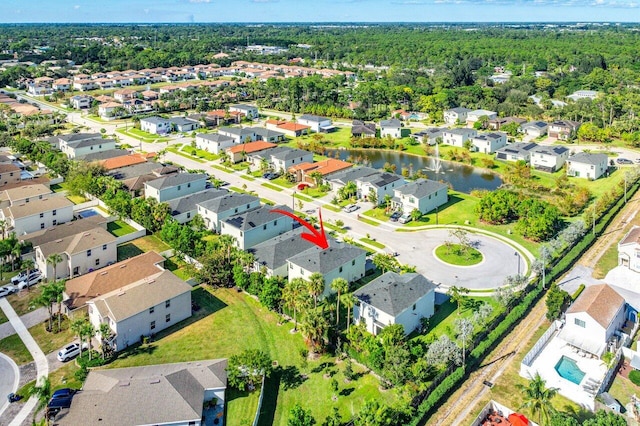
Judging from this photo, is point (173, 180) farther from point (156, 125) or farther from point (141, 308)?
point (156, 125)

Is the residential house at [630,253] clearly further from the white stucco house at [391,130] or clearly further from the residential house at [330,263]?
the white stucco house at [391,130]

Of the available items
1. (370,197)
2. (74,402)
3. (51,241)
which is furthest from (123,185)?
(74,402)

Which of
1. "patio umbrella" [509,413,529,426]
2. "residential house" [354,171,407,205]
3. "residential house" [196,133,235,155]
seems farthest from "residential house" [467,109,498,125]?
"patio umbrella" [509,413,529,426]

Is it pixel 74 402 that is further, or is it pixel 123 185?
pixel 123 185

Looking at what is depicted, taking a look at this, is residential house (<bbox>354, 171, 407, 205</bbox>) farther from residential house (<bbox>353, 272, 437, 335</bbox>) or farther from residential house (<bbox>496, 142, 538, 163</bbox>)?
residential house (<bbox>496, 142, 538, 163</bbox>)

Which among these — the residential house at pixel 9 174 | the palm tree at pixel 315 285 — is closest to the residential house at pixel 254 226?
the palm tree at pixel 315 285

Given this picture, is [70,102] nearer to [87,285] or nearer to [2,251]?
[2,251]
